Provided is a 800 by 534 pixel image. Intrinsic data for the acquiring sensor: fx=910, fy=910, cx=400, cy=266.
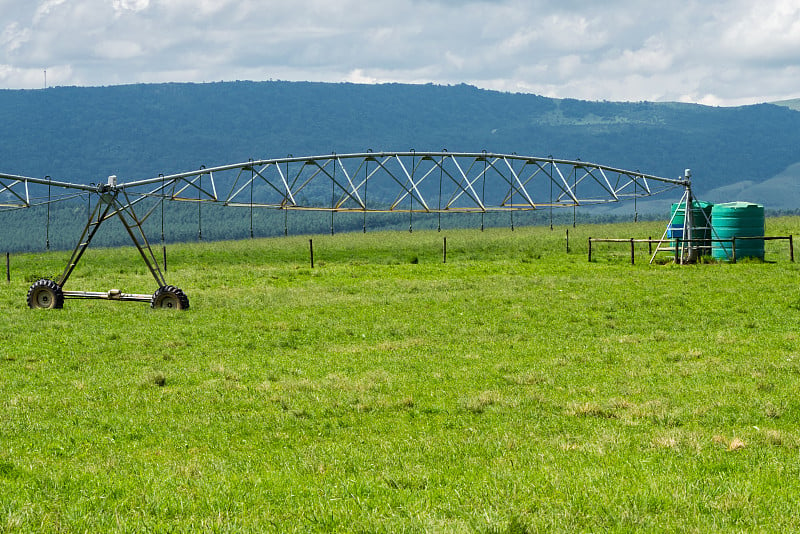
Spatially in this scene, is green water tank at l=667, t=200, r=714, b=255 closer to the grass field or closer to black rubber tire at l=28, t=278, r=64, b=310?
the grass field

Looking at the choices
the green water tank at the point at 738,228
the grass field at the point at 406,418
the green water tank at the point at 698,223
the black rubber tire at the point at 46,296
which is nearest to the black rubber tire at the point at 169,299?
the grass field at the point at 406,418

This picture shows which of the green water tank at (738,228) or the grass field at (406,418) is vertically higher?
the green water tank at (738,228)

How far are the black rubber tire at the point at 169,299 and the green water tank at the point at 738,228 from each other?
27.3m

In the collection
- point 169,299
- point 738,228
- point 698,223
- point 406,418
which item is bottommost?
point 406,418

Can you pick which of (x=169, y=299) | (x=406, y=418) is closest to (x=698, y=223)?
(x=169, y=299)

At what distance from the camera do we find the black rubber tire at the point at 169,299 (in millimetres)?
26766

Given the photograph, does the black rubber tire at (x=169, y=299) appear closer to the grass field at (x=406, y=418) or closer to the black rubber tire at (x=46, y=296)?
the grass field at (x=406, y=418)

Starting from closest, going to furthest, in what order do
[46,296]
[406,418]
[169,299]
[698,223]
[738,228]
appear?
[406,418], [169,299], [46,296], [738,228], [698,223]

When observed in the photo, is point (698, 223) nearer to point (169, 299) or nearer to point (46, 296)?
point (169, 299)

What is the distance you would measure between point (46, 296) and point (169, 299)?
4.13 metres

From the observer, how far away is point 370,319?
23922 mm

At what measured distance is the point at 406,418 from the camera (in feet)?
40.1

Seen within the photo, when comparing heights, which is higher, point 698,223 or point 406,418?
point 698,223

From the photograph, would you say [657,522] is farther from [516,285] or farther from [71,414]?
[516,285]
